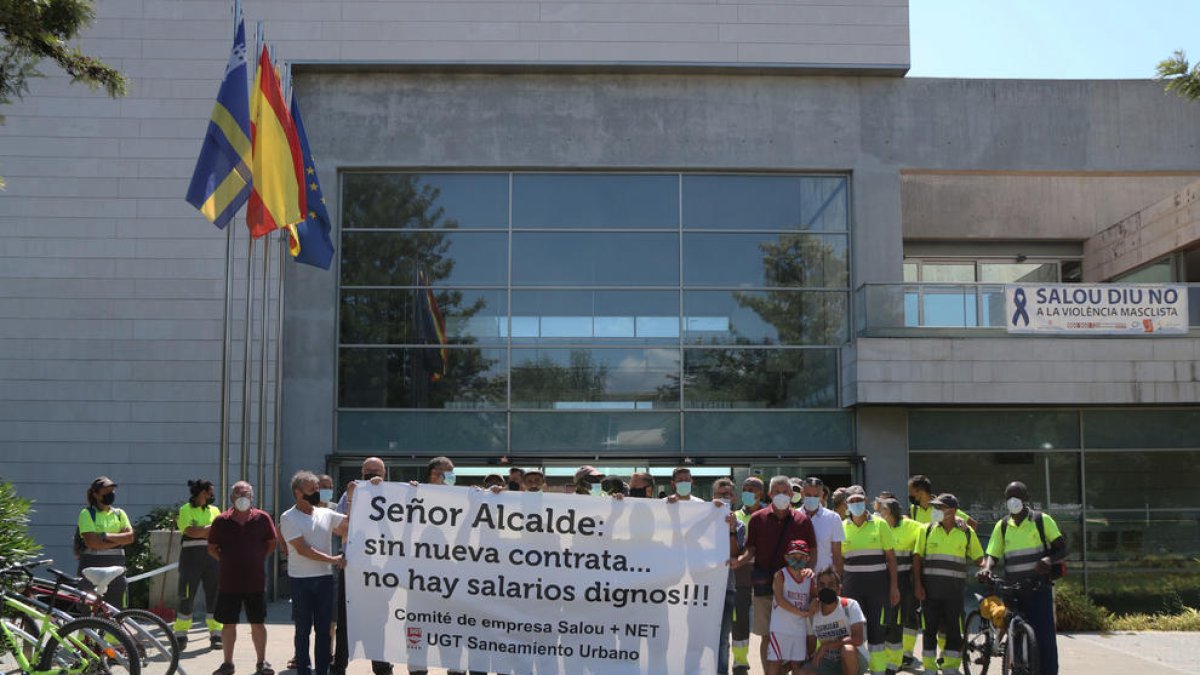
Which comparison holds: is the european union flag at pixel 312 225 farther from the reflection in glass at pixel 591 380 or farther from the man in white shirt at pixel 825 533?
the man in white shirt at pixel 825 533

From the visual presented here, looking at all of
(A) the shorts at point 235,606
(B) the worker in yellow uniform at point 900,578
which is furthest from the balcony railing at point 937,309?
(A) the shorts at point 235,606

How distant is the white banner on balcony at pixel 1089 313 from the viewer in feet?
62.6

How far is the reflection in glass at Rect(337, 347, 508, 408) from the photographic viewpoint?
20047 millimetres

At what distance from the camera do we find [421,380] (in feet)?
65.9

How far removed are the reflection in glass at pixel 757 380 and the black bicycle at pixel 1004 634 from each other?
9328 millimetres

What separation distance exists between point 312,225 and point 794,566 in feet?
36.6

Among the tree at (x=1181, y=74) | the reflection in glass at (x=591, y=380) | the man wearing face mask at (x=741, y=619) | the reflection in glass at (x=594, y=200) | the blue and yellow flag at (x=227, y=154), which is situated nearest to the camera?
the tree at (x=1181, y=74)

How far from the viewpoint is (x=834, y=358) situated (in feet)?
66.4

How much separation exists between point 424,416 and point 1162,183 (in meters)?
15.4

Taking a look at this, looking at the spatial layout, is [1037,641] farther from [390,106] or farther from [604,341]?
[390,106]

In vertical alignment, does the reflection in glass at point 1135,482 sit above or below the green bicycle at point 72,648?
above

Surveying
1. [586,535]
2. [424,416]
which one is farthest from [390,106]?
[586,535]

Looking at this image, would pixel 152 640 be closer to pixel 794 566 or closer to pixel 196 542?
pixel 196 542

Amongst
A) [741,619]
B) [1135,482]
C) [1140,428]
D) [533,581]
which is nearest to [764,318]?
[1140,428]
